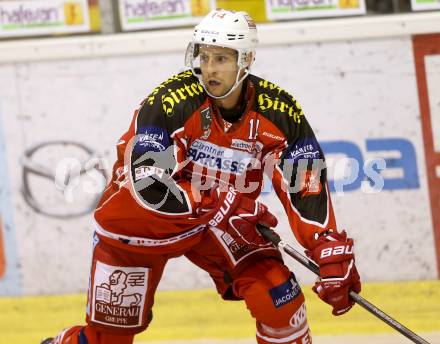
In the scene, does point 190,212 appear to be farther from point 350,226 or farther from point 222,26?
point 350,226

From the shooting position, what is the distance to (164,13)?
5.87 metres

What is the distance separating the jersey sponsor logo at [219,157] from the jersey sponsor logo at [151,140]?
17cm

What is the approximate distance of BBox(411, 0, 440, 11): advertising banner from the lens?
5.69 meters

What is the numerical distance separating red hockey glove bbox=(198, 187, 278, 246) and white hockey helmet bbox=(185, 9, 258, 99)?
399mm

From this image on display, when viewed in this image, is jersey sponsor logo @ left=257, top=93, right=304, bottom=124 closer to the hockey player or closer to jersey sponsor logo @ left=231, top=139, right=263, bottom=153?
the hockey player

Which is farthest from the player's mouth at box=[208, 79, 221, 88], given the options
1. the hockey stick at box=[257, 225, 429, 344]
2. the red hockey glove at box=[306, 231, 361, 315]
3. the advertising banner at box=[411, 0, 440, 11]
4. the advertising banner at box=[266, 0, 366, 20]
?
the advertising banner at box=[411, 0, 440, 11]

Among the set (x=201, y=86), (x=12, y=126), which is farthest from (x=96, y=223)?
(x=12, y=126)

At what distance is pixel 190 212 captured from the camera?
404cm

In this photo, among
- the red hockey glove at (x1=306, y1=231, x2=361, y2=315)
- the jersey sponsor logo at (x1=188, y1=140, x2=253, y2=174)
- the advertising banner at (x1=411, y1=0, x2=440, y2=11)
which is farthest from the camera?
the advertising banner at (x1=411, y1=0, x2=440, y2=11)

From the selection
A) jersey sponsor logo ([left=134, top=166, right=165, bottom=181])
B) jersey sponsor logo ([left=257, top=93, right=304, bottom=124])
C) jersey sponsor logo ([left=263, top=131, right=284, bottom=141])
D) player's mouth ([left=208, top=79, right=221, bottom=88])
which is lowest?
jersey sponsor logo ([left=134, top=166, right=165, bottom=181])

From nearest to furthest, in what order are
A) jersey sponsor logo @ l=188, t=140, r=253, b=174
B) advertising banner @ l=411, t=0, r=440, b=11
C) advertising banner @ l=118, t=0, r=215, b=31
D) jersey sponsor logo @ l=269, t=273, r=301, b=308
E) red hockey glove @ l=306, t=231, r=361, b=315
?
red hockey glove @ l=306, t=231, r=361, b=315, jersey sponsor logo @ l=269, t=273, r=301, b=308, jersey sponsor logo @ l=188, t=140, r=253, b=174, advertising banner @ l=411, t=0, r=440, b=11, advertising banner @ l=118, t=0, r=215, b=31

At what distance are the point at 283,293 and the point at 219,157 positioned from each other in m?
0.59

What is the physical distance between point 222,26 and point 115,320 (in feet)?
4.03

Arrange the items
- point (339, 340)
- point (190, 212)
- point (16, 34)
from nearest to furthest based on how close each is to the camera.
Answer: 1. point (190, 212)
2. point (339, 340)
3. point (16, 34)
